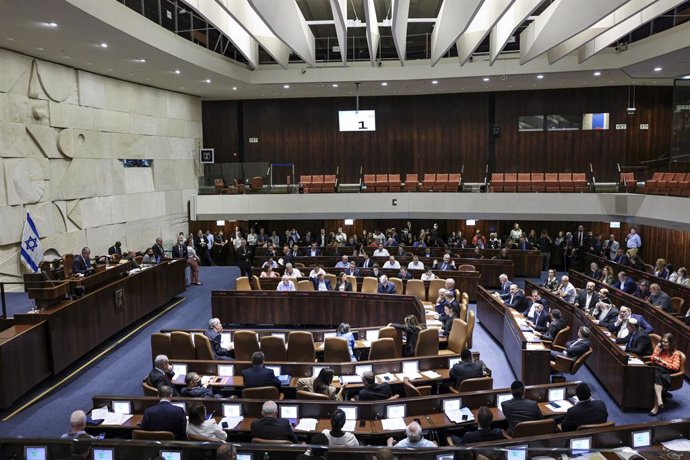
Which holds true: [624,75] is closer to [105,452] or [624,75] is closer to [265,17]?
[265,17]

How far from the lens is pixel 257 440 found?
16.6 feet

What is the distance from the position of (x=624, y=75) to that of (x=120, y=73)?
16.4m

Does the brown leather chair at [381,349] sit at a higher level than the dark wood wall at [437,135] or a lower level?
lower

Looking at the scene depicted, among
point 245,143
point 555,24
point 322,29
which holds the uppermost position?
point 322,29

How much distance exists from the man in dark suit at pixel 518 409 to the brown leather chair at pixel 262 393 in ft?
8.83

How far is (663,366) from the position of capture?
7.96 m

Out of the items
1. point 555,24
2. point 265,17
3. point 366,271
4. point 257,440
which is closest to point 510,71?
point 555,24

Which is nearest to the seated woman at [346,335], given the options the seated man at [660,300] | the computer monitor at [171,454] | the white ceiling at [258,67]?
the computer monitor at [171,454]

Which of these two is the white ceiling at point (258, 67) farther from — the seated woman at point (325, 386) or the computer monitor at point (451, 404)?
the seated woman at point (325, 386)

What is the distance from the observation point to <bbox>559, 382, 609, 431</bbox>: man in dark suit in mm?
5723

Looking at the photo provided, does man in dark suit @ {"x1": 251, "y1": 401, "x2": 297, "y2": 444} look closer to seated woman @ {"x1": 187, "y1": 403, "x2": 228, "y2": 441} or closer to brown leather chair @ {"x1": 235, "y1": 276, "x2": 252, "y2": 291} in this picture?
seated woman @ {"x1": 187, "y1": 403, "x2": 228, "y2": 441}

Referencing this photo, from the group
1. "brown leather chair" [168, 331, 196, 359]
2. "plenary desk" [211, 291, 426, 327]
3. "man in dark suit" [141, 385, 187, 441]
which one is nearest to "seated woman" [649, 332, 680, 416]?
"plenary desk" [211, 291, 426, 327]

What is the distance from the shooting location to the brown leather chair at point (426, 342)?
341 inches

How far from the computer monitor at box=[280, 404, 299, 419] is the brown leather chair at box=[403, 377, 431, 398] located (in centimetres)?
158
